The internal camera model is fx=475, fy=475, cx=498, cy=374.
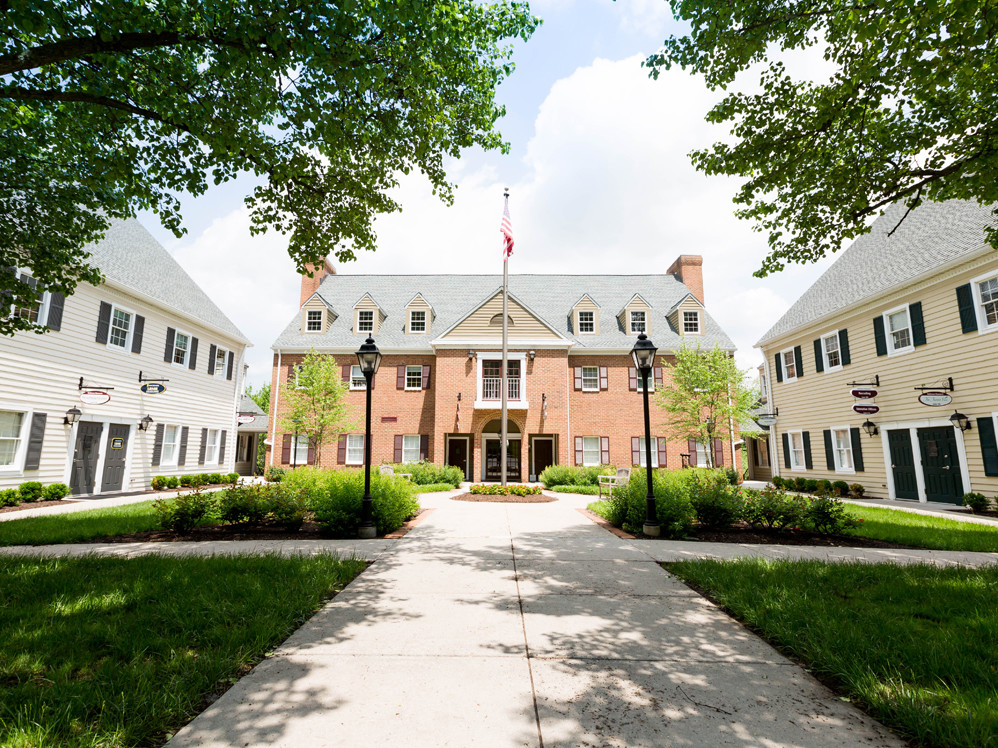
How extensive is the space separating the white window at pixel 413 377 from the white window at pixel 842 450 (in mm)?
19459

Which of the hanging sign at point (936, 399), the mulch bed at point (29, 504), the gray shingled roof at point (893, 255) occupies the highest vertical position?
the gray shingled roof at point (893, 255)

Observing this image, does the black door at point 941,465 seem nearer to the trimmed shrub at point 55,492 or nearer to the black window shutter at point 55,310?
the trimmed shrub at point 55,492

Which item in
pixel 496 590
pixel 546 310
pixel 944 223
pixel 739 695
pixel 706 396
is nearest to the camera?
pixel 739 695

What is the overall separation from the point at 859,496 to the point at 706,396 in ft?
23.1

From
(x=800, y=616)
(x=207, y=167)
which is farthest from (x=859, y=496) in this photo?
(x=207, y=167)

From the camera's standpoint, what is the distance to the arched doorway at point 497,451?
82.3ft

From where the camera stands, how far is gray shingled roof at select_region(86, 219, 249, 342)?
17.1m

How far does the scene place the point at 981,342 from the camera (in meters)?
13.5

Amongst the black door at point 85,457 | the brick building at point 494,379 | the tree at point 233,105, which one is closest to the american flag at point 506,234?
the brick building at point 494,379

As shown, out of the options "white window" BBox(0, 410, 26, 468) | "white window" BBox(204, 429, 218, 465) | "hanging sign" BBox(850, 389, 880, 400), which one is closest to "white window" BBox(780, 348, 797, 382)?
"hanging sign" BBox(850, 389, 880, 400)

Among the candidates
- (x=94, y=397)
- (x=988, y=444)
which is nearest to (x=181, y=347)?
(x=94, y=397)

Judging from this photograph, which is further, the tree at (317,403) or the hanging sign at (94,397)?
the tree at (317,403)

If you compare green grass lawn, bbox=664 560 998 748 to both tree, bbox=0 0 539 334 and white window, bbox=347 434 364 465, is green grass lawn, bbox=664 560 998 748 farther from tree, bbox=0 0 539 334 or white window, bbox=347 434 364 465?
white window, bbox=347 434 364 465

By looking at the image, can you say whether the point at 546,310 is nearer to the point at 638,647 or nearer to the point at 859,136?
the point at 859,136
